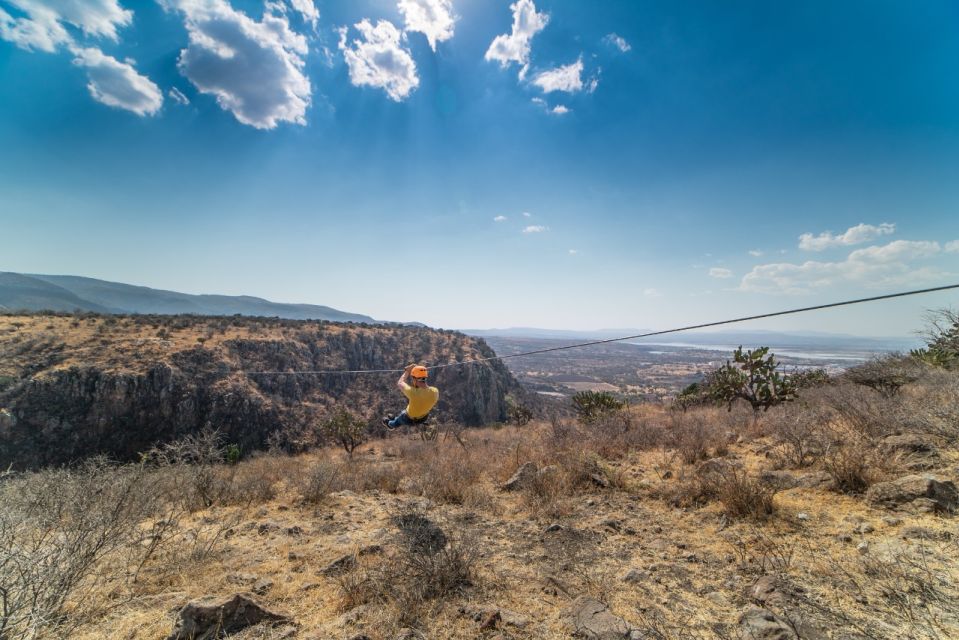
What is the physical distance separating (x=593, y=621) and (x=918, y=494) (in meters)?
3.99

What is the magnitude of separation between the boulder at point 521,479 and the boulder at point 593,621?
10.2 feet

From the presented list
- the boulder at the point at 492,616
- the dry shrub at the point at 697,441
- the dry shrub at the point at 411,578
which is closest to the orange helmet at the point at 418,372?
the dry shrub at the point at 411,578

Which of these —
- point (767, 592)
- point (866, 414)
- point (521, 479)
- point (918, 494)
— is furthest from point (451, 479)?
point (866, 414)

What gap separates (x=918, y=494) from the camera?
3.86m

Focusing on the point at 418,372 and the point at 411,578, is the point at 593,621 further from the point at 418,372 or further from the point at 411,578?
the point at 418,372

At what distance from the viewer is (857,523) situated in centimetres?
381

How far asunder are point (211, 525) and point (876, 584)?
805cm

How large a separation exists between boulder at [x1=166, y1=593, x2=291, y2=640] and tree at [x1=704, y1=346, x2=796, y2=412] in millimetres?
13647

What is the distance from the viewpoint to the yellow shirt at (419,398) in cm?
671

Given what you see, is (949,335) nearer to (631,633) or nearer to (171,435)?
(631,633)

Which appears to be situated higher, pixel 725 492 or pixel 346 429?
pixel 725 492

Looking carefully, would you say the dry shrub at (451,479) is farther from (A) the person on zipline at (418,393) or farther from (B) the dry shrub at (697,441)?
(B) the dry shrub at (697,441)

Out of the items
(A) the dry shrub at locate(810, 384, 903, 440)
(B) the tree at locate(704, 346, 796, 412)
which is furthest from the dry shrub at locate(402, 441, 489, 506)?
(B) the tree at locate(704, 346, 796, 412)

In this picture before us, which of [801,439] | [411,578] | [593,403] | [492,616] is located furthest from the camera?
[593,403]
